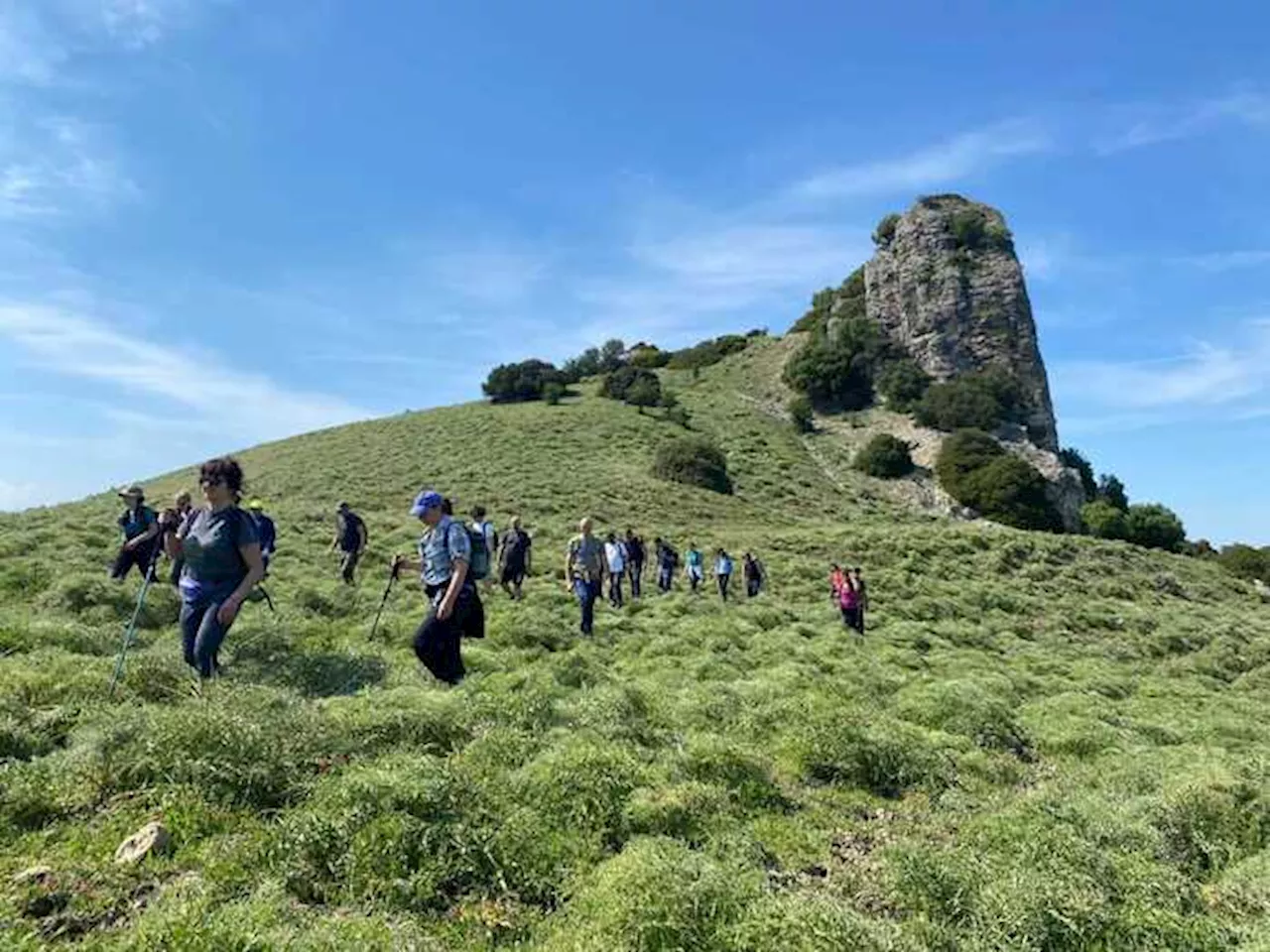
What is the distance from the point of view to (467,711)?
738 centimetres

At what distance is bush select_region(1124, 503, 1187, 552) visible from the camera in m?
55.6

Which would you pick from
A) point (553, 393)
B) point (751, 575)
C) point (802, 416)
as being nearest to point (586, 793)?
point (751, 575)

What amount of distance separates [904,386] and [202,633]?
60506 mm

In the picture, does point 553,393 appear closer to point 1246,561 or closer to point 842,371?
point 842,371

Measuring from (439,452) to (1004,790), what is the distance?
45666 mm

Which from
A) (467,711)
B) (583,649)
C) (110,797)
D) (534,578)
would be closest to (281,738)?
(110,797)

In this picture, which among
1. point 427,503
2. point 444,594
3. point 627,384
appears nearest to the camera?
point 444,594

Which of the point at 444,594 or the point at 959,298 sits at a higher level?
the point at 959,298

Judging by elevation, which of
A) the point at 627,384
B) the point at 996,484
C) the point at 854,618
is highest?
the point at 627,384

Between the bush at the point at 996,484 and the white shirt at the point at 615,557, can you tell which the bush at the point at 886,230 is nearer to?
the bush at the point at 996,484

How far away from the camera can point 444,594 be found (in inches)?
322

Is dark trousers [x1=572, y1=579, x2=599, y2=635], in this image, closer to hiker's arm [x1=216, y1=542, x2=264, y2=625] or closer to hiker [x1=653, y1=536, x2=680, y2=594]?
hiker's arm [x1=216, y1=542, x2=264, y2=625]

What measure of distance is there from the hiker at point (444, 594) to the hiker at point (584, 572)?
7.30 meters

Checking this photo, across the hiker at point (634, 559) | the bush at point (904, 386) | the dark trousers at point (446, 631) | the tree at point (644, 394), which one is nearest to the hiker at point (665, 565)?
the hiker at point (634, 559)
